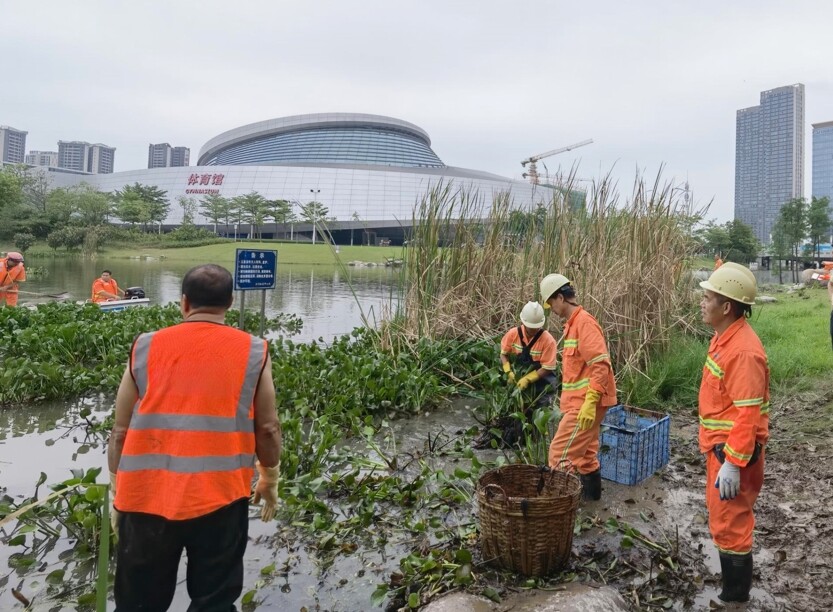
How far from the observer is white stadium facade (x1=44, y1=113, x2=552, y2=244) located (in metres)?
76.0

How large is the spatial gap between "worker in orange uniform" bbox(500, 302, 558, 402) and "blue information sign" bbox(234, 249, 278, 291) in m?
3.19

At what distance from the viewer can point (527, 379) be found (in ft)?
16.9

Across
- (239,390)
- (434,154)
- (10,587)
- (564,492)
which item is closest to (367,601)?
(564,492)

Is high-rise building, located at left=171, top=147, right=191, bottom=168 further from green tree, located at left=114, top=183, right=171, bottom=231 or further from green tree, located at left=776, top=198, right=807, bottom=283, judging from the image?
green tree, located at left=776, top=198, right=807, bottom=283

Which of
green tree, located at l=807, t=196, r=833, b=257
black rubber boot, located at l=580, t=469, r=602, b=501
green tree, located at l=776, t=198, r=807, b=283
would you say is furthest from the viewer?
green tree, located at l=776, t=198, r=807, b=283

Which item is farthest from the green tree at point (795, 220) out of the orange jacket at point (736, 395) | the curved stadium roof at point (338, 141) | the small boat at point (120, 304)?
the curved stadium roof at point (338, 141)

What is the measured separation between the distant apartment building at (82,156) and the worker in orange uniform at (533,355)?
16851cm

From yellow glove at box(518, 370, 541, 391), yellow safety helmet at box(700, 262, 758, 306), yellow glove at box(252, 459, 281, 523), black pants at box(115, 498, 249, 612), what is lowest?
black pants at box(115, 498, 249, 612)

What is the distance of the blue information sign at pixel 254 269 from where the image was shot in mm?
6969

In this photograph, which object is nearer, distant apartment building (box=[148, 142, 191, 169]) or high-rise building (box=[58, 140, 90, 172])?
high-rise building (box=[58, 140, 90, 172])

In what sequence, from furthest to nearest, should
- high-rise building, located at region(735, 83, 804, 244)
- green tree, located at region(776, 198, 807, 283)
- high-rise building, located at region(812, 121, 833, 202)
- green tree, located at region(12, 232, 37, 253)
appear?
1. high-rise building, located at region(812, 121, 833, 202)
2. green tree, located at region(12, 232, 37, 253)
3. high-rise building, located at region(735, 83, 804, 244)
4. green tree, located at region(776, 198, 807, 283)

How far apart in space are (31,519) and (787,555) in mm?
4626

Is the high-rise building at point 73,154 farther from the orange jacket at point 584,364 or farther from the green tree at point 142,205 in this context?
the orange jacket at point 584,364

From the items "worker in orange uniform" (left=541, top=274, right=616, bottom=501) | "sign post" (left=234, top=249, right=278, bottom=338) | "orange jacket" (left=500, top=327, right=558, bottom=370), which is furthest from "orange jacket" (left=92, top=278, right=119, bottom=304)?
"worker in orange uniform" (left=541, top=274, right=616, bottom=501)
